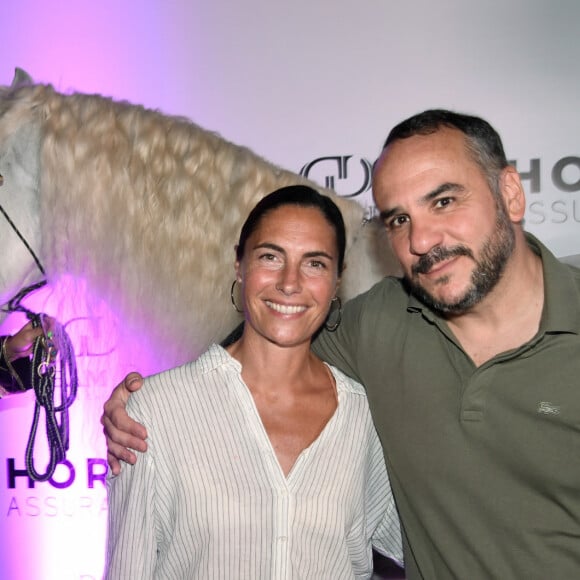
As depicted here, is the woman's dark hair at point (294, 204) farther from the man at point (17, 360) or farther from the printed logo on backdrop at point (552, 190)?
the printed logo on backdrop at point (552, 190)

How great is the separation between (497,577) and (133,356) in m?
1.14

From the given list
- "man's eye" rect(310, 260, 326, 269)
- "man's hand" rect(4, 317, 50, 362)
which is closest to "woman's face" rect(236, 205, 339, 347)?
"man's eye" rect(310, 260, 326, 269)

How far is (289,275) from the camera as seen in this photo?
3.96 feet

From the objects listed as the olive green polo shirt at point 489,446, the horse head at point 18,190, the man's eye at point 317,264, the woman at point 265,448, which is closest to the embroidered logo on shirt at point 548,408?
the olive green polo shirt at point 489,446

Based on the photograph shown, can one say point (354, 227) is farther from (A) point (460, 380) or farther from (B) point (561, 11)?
(B) point (561, 11)

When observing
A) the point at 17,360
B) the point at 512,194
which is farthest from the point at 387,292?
the point at 17,360

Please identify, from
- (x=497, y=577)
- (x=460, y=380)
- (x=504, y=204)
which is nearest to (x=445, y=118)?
(x=504, y=204)

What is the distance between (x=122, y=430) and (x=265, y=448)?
26cm

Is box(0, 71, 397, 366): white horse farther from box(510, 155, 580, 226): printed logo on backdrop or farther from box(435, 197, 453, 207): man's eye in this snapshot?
box(510, 155, 580, 226): printed logo on backdrop

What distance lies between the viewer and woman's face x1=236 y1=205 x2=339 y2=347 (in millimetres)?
1214

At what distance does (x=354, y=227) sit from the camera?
5.79 feet

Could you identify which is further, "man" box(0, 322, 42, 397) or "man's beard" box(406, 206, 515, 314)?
"man" box(0, 322, 42, 397)

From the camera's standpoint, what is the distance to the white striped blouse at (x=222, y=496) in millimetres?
1067

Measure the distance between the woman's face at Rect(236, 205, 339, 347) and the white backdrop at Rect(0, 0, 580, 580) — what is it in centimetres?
116
